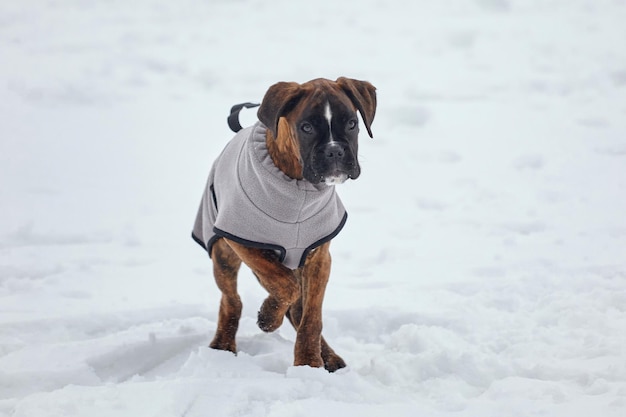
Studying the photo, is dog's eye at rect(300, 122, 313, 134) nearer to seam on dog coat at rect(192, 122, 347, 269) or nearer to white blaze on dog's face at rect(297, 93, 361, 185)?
white blaze on dog's face at rect(297, 93, 361, 185)

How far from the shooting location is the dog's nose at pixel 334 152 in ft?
14.1

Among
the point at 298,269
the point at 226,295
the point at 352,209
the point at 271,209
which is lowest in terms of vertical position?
the point at 352,209

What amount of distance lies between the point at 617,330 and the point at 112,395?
309 centimetres

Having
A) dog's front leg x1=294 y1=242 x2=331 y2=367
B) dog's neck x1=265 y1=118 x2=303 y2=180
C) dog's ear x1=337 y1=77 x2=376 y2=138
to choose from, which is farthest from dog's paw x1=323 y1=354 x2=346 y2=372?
dog's ear x1=337 y1=77 x2=376 y2=138

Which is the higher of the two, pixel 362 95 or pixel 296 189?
pixel 362 95

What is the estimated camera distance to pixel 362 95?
468cm

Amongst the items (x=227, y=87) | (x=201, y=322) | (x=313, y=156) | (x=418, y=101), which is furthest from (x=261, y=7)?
(x=313, y=156)

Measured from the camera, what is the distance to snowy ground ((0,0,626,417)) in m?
4.47

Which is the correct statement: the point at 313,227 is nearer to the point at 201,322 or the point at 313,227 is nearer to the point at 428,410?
the point at 428,410

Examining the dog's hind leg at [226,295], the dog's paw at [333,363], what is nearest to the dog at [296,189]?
the dog's paw at [333,363]

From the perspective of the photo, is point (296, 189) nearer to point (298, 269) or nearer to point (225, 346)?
point (298, 269)

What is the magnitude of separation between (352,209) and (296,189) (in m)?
5.40

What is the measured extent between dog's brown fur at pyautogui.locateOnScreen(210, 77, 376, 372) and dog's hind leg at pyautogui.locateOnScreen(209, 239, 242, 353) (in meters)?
0.01

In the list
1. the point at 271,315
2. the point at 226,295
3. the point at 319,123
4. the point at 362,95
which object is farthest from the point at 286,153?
the point at 226,295
